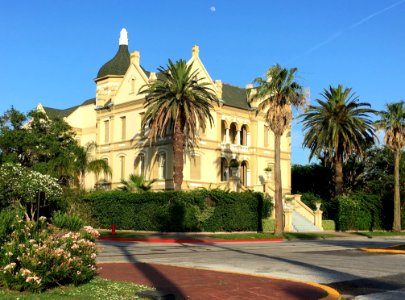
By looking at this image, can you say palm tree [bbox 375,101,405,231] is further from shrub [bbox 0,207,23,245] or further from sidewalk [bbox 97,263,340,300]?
shrub [bbox 0,207,23,245]

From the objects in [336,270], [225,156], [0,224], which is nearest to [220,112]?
[225,156]

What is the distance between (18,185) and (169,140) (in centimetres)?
1447

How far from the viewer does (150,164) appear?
50531 mm

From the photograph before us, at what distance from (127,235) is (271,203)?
1523 cm

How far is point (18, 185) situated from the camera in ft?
133

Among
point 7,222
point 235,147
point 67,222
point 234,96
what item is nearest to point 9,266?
point 7,222

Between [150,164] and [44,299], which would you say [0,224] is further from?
[150,164]

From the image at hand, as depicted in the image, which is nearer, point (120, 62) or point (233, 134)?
point (233, 134)

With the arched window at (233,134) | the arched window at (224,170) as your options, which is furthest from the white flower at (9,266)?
the arched window at (233,134)

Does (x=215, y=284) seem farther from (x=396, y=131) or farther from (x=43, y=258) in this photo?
(x=396, y=131)

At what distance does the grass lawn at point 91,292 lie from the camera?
28.5 ft

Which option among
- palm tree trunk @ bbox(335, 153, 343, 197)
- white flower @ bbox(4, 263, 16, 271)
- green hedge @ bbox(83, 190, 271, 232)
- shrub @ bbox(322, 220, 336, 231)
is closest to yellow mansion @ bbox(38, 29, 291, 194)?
palm tree trunk @ bbox(335, 153, 343, 197)

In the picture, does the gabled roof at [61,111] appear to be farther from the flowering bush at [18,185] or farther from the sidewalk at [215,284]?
the sidewalk at [215,284]

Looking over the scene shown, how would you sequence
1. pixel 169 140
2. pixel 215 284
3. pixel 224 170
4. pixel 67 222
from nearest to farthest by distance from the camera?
pixel 67 222 < pixel 215 284 < pixel 169 140 < pixel 224 170
